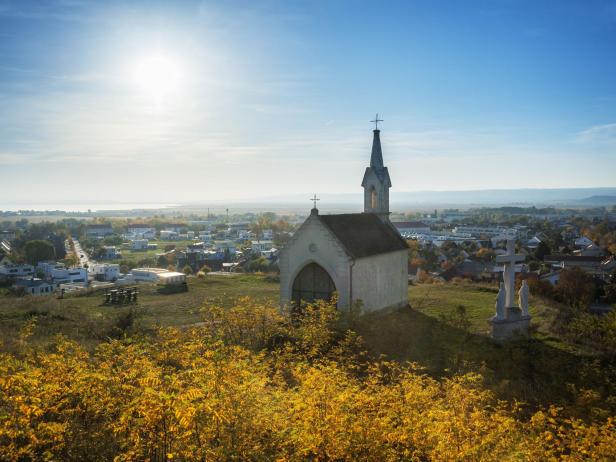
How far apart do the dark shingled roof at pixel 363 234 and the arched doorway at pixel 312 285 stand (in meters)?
1.72

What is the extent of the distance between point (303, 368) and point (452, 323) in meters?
11.5

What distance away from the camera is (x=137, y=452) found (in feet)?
25.0

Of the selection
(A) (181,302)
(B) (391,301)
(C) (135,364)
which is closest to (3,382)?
(C) (135,364)

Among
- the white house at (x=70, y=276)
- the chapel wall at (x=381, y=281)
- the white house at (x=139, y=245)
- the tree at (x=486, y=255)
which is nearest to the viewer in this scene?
the chapel wall at (x=381, y=281)

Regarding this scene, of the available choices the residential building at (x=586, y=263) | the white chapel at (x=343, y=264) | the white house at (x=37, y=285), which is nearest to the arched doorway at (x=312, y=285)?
the white chapel at (x=343, y=264)

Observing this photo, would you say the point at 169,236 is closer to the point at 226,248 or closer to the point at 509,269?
the point at 226,248

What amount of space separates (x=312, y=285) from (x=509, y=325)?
839 centimetres

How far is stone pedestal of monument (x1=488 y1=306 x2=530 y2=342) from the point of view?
19.3m

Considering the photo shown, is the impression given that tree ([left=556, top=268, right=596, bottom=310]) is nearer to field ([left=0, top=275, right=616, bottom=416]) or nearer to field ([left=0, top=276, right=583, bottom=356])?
field ([left=0, top=276, right=583, bottom=356])

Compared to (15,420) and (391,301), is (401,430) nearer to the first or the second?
(15,420)

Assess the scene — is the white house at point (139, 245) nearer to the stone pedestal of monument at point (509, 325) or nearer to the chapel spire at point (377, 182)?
the chapel spire at point (377, 182)

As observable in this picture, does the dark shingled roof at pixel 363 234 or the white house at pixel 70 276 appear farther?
the white house at pixel 70 276

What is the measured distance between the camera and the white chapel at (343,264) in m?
21.9

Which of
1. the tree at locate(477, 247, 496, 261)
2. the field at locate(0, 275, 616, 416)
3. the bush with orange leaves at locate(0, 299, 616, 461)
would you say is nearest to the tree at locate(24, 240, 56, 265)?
Result: the field at locate(0, 275, 616, 416)
